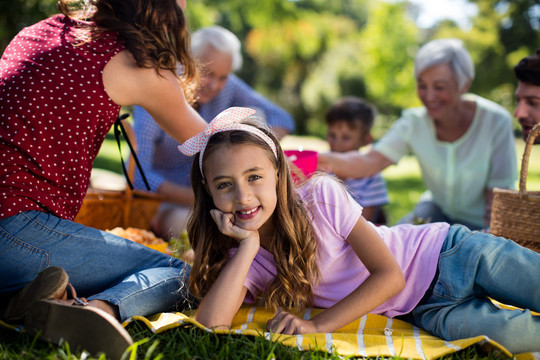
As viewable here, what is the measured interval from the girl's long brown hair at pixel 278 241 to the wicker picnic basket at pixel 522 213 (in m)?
1.21

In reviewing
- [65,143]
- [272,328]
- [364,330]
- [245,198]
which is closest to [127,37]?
[65,143]

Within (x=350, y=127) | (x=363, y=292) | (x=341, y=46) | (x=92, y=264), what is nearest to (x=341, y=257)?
(x=363, y=292)

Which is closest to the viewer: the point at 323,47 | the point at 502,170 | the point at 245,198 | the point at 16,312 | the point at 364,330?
the point at 16,312

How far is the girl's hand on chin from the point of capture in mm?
1972

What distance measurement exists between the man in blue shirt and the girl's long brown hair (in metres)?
1.39

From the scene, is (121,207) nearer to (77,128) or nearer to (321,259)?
(77,128)

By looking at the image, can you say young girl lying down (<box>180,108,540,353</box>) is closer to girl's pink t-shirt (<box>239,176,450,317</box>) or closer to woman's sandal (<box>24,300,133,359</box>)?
girl's pink t-shirt (<box>239,176,450,317</box>)

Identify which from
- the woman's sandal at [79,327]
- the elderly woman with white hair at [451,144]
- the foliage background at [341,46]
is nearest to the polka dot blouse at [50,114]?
the woman's sandal at [79,327]

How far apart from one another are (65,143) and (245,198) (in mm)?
724

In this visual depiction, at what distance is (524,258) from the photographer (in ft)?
6.66

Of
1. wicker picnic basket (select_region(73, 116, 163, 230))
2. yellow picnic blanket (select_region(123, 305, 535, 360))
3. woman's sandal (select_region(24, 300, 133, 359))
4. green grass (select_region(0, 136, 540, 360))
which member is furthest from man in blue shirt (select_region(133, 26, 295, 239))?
woman's sandal (select_region(24, 300, 133, 359))

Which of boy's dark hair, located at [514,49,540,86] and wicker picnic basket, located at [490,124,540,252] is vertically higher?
boy's dark hair, located at [514,49,540,86]

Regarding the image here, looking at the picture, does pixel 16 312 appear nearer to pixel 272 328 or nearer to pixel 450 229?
pixel 272 328

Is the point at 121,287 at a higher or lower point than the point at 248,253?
lower
